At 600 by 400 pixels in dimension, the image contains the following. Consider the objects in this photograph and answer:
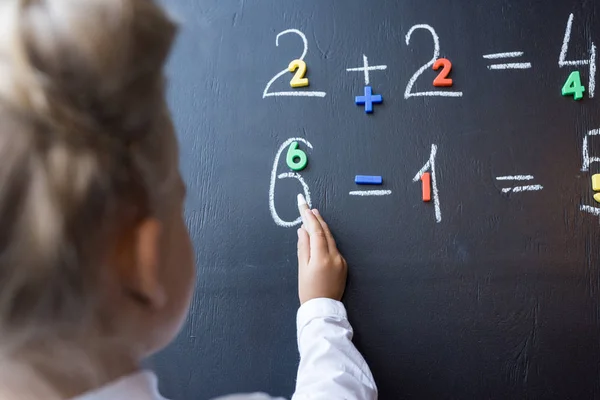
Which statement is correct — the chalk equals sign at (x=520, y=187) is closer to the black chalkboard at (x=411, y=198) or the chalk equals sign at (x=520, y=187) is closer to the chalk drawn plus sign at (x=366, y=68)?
the black chalkboard at (x=411, y=198)

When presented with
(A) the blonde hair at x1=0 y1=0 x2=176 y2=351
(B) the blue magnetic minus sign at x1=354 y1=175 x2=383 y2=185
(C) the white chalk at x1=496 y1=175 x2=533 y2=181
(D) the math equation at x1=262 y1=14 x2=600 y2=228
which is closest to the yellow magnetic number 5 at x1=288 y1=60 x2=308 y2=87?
(D) the math equation at x1=262 y1=14 x2=600 y2=228

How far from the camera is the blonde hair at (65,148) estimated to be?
0.31 metres

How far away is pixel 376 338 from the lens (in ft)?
2.33

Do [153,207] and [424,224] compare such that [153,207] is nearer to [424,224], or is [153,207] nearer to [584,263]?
[424,224]

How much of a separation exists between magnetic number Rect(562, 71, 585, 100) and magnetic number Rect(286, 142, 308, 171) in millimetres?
365

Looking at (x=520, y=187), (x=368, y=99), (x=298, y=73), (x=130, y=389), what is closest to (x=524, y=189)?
(x=520, y=187)

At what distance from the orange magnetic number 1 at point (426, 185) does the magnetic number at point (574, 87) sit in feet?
0.70

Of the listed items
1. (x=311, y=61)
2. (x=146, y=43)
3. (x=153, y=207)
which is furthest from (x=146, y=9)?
(x=311, y=61)

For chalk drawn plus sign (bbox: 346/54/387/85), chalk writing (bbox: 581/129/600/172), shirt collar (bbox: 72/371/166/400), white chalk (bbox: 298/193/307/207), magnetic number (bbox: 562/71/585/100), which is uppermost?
chalk drawn plus sign (bbox: 346/54/387/85)

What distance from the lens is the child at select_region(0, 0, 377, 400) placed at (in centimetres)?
31

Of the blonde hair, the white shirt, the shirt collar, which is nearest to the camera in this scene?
the blonde hair

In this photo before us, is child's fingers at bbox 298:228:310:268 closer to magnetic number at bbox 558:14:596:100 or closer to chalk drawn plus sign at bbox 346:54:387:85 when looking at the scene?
chalk drawn plus sign at bbox 346:54:387:85

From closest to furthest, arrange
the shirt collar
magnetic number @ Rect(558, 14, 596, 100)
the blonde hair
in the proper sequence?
1. the blonde hair
2. the shirt collar
3. magnetic number @ Rect(558, 14, 596, 100)

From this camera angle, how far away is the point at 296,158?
77 cm
